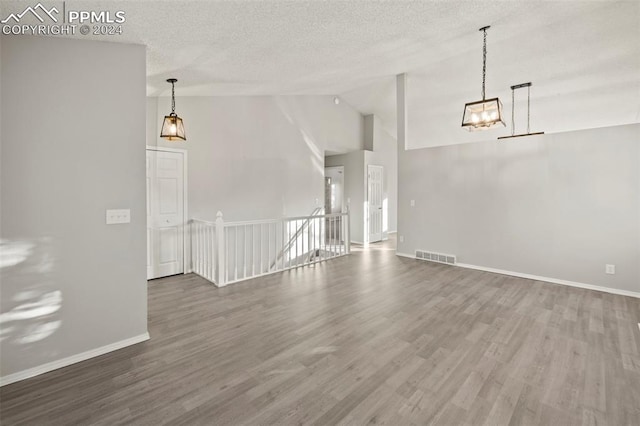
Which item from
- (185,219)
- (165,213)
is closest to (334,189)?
(185,219)

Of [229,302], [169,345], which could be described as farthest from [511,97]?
[169,345]

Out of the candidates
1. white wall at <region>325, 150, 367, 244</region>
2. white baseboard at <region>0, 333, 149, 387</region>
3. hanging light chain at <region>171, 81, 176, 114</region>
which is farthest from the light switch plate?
white wall at <region>325, 150, 367, 244</region>

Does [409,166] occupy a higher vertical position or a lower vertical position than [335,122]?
lower

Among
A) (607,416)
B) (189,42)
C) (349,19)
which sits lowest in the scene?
(607,416)

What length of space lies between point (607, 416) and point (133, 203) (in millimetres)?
3694

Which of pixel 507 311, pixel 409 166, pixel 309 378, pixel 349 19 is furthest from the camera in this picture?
pixel 409 166

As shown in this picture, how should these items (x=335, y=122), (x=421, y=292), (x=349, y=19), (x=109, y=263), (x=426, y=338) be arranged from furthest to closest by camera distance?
(x=335, y=122) < (x=421, y=292) < (x=349, y=19) < (x=426, y=338) < (x=109, y=263)

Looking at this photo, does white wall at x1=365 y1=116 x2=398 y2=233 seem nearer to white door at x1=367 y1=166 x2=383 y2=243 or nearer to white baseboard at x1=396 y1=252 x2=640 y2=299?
white door at x1=367 y1=166 x2=383 y2=243

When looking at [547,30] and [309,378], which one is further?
[547,30]

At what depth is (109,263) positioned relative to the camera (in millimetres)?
2467

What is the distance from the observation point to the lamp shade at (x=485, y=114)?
376cm

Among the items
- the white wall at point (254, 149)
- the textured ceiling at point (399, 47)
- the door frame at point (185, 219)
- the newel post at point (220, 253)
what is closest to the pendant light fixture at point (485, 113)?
the textured ceiling at point (399, 47)

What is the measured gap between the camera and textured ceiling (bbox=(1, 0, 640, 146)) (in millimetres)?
2418

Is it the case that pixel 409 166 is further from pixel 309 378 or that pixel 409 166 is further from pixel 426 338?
A: pixel 309 378
